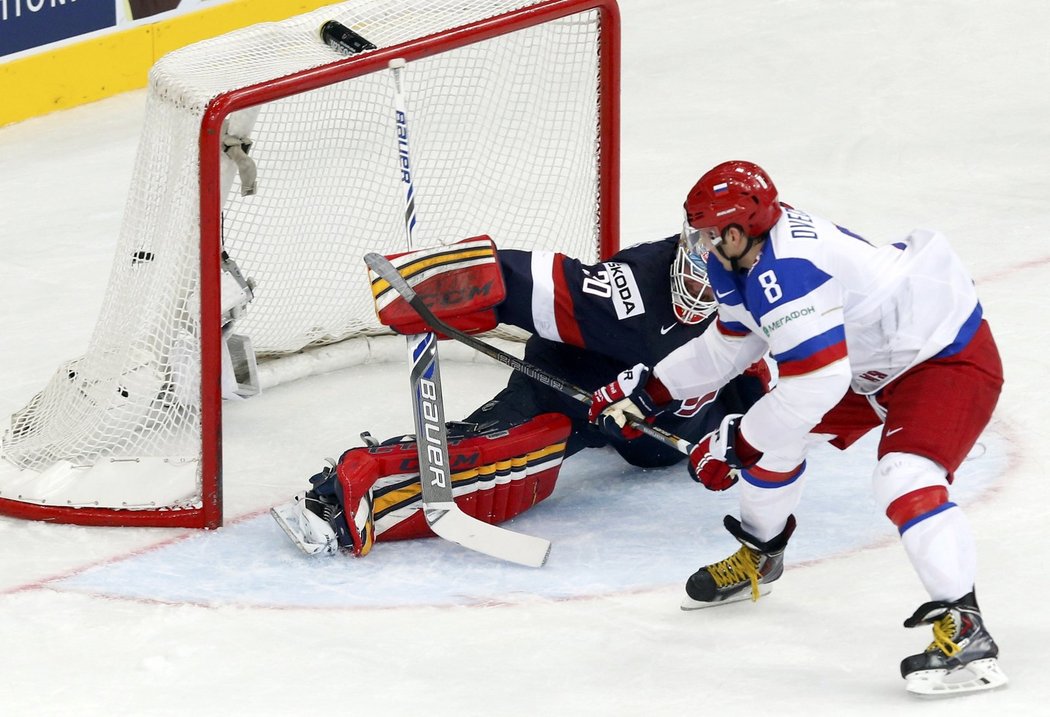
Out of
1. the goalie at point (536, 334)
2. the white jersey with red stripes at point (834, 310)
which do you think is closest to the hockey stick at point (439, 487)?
the goalie at point (536, 334)

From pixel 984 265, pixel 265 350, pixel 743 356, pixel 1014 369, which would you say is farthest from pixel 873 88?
pixel 743 356

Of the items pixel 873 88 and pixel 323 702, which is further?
pixel 873 88

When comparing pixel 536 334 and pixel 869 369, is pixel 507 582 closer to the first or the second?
pixel 536 334

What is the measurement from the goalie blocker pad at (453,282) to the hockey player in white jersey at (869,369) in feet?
2.11

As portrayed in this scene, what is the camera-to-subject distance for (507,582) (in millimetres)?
3404

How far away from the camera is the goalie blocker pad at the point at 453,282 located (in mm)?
3611

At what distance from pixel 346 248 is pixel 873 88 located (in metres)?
2.76

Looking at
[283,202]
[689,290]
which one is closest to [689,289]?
[689,290]

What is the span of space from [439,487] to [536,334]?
0.45m

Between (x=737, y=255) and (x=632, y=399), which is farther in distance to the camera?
(x=632, y=399)

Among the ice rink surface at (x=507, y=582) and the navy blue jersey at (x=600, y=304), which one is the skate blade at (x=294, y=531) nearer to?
the ice rink surface at (x=507, y=582)

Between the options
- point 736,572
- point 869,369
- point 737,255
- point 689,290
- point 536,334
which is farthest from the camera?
point 536,334

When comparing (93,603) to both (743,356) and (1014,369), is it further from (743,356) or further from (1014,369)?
(1014,369)

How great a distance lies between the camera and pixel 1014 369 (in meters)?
4.32
